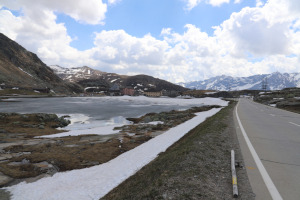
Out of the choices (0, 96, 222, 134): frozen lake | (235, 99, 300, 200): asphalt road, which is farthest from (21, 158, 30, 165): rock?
(0, 96, 222, 134): frozen lake

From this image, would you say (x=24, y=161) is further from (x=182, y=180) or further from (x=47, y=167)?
(x=182, y=180)

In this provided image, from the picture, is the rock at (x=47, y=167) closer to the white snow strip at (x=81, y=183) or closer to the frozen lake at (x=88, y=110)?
the white snow strip at (x=81, y=183)

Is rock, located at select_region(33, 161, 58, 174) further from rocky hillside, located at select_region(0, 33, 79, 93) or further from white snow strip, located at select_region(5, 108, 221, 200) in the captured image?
rocky hillside, located at select_region(0, 33, 79, 93)

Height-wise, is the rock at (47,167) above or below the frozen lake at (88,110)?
above

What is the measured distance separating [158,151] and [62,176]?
5.47 m

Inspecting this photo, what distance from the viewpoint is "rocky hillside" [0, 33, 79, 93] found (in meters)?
140

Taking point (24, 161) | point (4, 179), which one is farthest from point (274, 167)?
point (24, 161)

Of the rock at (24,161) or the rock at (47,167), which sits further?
the rock at (24,161)

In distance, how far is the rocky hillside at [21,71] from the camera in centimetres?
13988

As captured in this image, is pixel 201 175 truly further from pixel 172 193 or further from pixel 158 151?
pixel 158 151

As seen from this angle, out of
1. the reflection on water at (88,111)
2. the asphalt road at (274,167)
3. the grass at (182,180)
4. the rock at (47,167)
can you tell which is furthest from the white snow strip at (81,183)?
the reflection on water at (88,111)

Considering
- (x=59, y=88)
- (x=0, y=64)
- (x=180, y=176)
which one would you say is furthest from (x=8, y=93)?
(x=180, y=176)

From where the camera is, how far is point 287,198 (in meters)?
4.40

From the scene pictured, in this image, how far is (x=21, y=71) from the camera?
6388 inches
